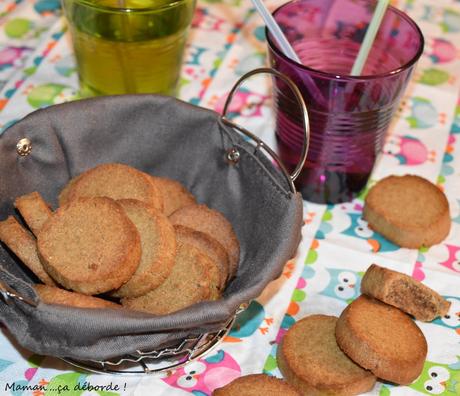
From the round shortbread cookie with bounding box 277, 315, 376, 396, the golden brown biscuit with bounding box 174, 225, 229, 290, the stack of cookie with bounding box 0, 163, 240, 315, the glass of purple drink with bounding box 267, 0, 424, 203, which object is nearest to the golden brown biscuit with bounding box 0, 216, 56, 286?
the stack of cookie with bounding box 0, 163, 240, 315

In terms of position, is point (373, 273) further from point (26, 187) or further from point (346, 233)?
point (26, 187)

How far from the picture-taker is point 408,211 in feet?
2.87

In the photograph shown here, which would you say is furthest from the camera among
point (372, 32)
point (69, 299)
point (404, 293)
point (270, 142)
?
point (270, 142)

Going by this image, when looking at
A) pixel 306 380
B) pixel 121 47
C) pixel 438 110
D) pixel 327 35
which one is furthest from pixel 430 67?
pixel 306 380

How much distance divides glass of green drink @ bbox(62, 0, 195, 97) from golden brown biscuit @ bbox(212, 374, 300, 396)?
1.53 ft

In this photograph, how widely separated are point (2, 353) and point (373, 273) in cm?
40

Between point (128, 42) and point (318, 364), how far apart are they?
49 centimetres

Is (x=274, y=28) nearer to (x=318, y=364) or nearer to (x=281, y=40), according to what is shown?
(x=281, y=40)

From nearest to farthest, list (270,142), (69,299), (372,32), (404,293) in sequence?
(69,299) < (404,293) < (372,32) < (270,142)

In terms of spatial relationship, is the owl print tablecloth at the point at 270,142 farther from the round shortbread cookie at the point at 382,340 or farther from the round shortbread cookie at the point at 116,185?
the round shortbread cookie at the point at 116,185

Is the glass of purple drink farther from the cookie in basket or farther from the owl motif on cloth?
the owl motif on cloth

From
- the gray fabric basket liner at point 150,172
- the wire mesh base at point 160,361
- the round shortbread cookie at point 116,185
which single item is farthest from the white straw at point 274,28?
the wire mesh base at point 160,361

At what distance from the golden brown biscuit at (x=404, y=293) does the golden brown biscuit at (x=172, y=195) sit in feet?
0.75

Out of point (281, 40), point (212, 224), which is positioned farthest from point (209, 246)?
point (281, 40)
